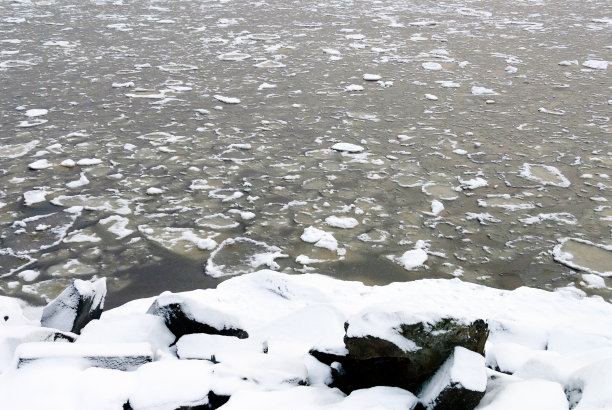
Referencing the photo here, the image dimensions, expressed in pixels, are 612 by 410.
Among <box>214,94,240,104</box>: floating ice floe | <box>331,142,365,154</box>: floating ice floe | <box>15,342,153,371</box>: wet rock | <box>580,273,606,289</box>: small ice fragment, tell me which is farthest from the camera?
<box>214,94,240,104</box>: floating ice floe

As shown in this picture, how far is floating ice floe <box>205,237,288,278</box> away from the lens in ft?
12.3

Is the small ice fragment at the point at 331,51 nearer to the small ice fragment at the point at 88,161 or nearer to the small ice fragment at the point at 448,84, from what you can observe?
the small ice fragment at the point at 448,84

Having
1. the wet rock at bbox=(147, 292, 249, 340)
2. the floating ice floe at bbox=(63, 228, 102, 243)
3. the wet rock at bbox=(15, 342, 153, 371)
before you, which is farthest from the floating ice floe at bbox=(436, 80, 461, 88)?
the wet rock at bbox=(15, 342, 153, 371)

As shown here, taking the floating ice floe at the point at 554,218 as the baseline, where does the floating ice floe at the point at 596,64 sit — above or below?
above

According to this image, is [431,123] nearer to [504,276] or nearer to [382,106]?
[382,106]

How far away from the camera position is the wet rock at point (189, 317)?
9.16 feet

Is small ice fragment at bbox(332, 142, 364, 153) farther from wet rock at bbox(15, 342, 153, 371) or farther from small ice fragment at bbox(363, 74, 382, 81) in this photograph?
wet rock at bbox(15, 342, 153, 371)

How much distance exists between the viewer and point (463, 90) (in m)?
7.53

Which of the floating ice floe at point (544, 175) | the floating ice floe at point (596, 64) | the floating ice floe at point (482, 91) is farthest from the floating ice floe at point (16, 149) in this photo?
the floating ice floe at point (596, 64)

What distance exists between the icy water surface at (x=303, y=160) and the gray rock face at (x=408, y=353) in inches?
52.1

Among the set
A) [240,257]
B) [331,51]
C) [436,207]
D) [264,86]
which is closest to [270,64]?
[264,86]

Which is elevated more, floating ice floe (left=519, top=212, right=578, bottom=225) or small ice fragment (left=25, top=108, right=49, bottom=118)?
small ice fragment (left=25, top=108, right=49, bottom=118)

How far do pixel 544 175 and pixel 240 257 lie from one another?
10.0 feet

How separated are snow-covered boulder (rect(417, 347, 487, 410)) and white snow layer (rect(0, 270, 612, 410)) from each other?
0.5 inches
